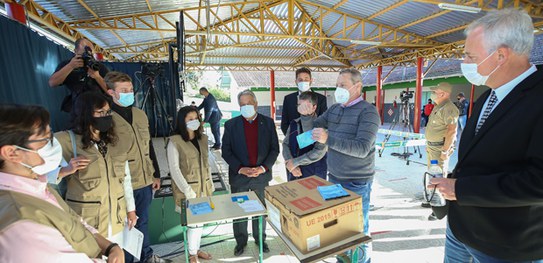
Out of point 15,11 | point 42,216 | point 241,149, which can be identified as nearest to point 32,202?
point 42,216

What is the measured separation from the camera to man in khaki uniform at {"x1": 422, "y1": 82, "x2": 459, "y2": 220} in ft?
10.1

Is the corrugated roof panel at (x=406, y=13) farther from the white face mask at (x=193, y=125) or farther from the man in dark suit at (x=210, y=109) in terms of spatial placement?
the white face mask at (x=193, y=125)

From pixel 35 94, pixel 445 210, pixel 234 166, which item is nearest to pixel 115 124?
pixel 234 166

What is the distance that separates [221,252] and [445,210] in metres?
1.96

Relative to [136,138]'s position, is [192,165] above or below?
below

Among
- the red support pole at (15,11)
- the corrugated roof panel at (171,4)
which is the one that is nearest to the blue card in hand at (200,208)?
the red support pole at (15,11)

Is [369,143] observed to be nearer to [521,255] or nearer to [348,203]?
[348,203]

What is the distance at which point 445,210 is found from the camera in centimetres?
119

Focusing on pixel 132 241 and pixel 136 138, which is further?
pixel 136 138

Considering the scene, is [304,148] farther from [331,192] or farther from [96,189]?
[96,189]

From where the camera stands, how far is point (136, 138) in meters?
1.92

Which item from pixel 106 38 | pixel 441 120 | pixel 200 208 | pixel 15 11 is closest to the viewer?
pixel 200 208

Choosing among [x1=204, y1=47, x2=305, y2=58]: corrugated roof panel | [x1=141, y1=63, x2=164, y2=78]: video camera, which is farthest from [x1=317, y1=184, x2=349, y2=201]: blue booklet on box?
[x1=204, y1=47, x2=305, y2=58]: corrugated roof panel

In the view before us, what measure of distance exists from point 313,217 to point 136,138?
151cm
